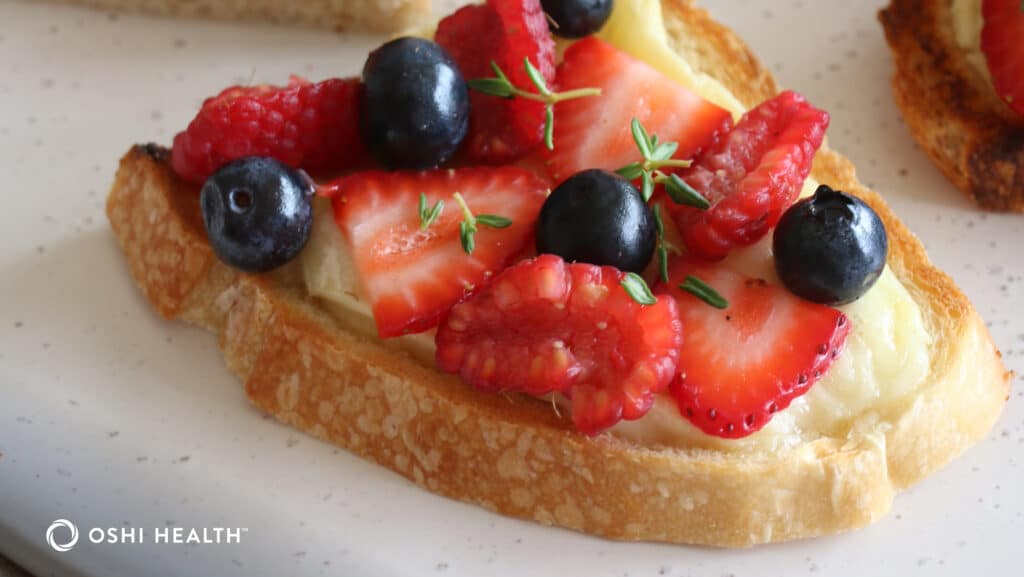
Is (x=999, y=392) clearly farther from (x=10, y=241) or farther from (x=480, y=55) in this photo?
(x=10, y=241)

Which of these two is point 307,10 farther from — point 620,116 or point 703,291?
point 703,291

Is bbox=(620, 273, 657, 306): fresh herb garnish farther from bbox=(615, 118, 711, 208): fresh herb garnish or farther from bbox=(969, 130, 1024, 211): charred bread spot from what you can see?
bbox=(969, 130, 1024, 211): charred bread spot

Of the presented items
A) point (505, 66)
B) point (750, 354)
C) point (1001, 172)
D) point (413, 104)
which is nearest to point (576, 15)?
point (505, 66)

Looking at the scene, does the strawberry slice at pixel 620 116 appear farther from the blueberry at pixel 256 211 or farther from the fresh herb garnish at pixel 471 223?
the blueberry at pixel 256 211

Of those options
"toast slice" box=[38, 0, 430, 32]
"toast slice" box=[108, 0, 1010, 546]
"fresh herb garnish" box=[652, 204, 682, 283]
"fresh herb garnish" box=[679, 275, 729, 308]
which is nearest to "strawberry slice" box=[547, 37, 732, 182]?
"fresh herb garnish" box=[652, 204, 682, 283]

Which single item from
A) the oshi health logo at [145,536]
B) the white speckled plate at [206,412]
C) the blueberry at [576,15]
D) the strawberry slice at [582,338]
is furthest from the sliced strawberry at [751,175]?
the oshi health logo at [145,536]

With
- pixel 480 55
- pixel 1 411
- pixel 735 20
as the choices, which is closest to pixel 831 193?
pixel 480 55
